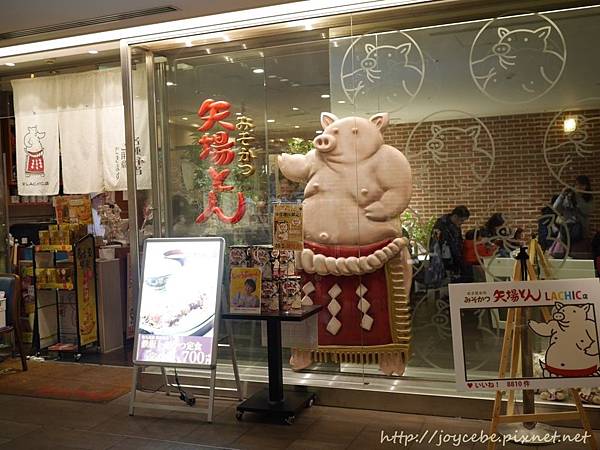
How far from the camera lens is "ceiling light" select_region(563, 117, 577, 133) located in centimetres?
386

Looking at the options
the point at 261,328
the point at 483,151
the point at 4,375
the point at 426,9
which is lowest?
the point at 4,375

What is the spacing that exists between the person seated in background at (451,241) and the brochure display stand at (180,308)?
1.44m

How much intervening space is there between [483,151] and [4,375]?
14.4 ft

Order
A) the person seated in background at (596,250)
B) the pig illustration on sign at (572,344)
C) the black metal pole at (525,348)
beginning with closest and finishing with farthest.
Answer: the pig illustration on sign at (572,344), the black metal pole at (525,348), the person seated in background at (596,250)

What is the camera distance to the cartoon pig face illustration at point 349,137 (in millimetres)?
4246

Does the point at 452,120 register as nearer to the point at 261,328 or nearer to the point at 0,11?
the point at 261,328

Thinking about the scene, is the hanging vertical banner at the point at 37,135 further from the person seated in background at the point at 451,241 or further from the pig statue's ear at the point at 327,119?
the person seated in background at the point at 451,241

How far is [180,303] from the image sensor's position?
14.0 feet

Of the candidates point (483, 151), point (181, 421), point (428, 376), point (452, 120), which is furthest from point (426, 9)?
point (181, 421)

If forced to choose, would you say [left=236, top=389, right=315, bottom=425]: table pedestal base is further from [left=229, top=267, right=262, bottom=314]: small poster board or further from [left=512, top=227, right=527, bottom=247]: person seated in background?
[left=512, top=227, right=527, bottom=247]: person seated in background

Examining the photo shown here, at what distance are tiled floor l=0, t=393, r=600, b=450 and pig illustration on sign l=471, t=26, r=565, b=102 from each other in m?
2.08

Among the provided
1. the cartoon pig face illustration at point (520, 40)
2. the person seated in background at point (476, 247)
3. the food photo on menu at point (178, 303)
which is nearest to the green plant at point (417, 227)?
the person seated in background at point (476, 247)

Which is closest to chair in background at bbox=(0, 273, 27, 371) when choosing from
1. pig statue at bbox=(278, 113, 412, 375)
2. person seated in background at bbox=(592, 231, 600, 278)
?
pig statue at bbox=(278, 113, 412, 375)

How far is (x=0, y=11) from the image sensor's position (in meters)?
4.20
